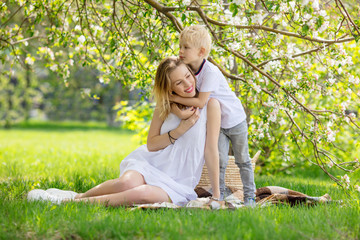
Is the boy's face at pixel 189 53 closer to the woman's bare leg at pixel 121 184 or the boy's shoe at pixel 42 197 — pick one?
the woman's bare leg at pixel 121 184

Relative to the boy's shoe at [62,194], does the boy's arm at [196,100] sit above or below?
above

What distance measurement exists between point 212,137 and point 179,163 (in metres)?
0.36

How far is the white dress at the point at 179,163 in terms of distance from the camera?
131 inches

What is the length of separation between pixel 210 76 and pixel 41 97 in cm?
2004

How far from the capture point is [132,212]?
2869 mm

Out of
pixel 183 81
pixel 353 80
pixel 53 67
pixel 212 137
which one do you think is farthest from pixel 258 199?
pixel 53 67

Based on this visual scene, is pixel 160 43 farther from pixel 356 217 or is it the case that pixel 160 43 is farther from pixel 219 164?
pixel 356 217

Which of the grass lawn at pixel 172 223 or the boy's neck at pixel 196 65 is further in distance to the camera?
the boy's neck at pixel 196 65

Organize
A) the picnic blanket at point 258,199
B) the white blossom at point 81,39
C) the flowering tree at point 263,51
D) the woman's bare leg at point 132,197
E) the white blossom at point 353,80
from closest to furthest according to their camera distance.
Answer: the picnic blanket at point 258,199, the woman's bare leg at point 132,197, the flowering tree at point 263,51, the white blossom at point 353,80, the white blossom at point 81,39

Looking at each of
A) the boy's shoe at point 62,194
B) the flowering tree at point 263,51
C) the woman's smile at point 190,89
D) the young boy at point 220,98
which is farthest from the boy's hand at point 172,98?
the boy's shoe at point 62,194

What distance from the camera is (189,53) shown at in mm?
3318

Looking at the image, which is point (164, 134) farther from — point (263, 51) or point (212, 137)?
point (263, 51)

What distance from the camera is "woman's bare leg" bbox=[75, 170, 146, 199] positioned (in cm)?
322

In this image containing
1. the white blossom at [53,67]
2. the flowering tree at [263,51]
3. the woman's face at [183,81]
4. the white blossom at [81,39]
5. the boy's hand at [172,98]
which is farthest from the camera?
the white blossom at [53,67]
